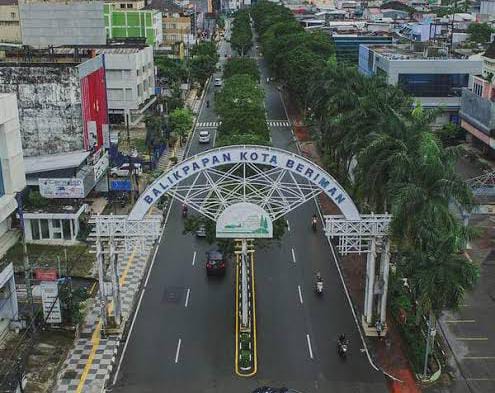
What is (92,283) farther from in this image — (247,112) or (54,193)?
(247,112)

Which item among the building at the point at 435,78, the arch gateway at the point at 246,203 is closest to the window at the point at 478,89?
the building at the point at 435,78

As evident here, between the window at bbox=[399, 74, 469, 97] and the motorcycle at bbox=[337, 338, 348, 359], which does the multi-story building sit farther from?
the window at bbox=[399, 74, 469, 97]

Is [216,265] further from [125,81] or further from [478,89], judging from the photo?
[125,81]

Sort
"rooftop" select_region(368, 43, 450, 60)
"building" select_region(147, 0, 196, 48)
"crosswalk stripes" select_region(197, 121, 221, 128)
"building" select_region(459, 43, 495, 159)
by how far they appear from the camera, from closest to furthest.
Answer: "building" select_region(459, 43, 495, 159), "crosswalk stripes" select_region(197, 121, 221, 128), "rooftop" select_region(368, 43, 450, 60), "building" select_region(147, 0, 196, 48)

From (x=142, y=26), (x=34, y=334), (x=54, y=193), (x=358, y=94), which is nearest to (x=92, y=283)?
(x=34, y=334)

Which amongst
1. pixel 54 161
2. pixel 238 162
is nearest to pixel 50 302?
pixel 238 162

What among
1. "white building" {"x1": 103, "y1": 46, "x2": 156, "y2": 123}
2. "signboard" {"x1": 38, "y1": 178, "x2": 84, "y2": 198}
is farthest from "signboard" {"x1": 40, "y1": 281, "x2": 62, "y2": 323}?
"white building" {"x1": 103, "y1": 46, "x2": 156, "y2": 123}

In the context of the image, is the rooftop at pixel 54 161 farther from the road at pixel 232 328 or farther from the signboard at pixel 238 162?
the signboard at pixel 238 162

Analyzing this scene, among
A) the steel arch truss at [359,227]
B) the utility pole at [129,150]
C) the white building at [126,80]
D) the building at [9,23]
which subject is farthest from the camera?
the building at [9,23]
